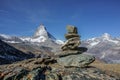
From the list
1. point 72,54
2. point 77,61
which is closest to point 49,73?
point 77,61

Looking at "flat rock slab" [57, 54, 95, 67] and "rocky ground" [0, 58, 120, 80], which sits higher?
"flat rock slab" [57, 54, 95, 67]

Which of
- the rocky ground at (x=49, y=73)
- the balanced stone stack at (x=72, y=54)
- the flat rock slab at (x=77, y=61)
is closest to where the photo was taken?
the rocky ground at (x=49, y=73)

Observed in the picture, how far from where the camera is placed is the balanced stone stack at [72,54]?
41688 millimetres

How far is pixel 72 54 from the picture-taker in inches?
1799

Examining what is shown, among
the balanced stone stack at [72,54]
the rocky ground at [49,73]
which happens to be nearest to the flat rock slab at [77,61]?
the balanced stone stack at [72,54]

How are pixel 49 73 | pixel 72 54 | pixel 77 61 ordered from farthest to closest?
pixel 72 54
pixel 77 61
pixel 49 73

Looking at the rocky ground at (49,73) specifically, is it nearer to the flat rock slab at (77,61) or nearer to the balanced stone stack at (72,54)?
the flat rock slab at (77,61)

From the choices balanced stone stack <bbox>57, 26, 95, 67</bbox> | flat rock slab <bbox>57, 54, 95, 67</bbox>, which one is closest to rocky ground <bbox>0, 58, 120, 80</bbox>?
flat rock slab <bbox>57, 54, 95, 67</bbox>

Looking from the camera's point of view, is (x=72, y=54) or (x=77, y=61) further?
(x=72, y=54)

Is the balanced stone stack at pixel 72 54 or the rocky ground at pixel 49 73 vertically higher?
the balanced stone stack at pixel 72 54

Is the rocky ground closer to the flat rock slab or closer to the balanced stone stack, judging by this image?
the flat rock slab

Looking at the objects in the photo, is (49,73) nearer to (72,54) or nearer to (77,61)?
(77,61)

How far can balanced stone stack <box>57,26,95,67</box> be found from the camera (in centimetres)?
4169

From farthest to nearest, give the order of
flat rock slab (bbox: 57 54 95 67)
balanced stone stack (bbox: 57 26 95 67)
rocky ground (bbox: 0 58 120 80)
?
1. balanced stone stack (bbox: 57 26 95 67)
2. flat rock slab (bbox: 57 54 95 67)
3. rocky ground (bbox: 0 58 120 80)
